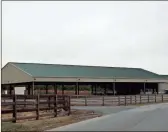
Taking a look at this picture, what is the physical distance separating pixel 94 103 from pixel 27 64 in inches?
1266

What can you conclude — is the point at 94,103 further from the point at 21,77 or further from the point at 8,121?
the point at 21,77

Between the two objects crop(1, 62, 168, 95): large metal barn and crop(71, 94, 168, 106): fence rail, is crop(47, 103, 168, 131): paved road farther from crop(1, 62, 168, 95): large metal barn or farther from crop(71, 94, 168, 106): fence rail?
crop(1, 62, 168, 95): large metal barn

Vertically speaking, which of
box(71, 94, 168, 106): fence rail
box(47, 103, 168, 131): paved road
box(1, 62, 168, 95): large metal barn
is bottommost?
box(71, 94, 168, 106): fence rail

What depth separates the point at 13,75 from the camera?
215ft

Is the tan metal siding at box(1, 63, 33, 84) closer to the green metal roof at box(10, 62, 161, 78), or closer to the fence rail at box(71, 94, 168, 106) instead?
the green metal roof at box(10, 62, 161, 78)

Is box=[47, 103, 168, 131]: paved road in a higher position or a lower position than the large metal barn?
lower

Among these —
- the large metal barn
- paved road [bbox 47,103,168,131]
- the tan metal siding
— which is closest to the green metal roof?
the large metal barn

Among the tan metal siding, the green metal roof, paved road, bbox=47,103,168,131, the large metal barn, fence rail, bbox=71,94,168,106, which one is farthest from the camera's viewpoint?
the green metal roof

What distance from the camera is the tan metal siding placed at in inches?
2339

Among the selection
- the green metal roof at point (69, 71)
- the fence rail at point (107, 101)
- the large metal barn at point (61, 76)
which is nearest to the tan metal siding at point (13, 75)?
the large metal barn at point (61, 76)

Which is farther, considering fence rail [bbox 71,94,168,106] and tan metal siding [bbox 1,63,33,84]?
tan metal siding [bbox 1,63,33,84]

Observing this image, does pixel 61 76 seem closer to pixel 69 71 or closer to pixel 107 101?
pixel 69 71

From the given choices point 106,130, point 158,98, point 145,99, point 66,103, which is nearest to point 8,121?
point 106,130

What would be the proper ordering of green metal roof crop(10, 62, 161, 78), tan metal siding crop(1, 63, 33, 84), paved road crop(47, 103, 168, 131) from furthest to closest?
1. green metal roof crop(10, 62, 161, 78)
2. tan metal siding crop(1, 63, 33, 84)
3. paved road crop(47, 103, 168, 131)
